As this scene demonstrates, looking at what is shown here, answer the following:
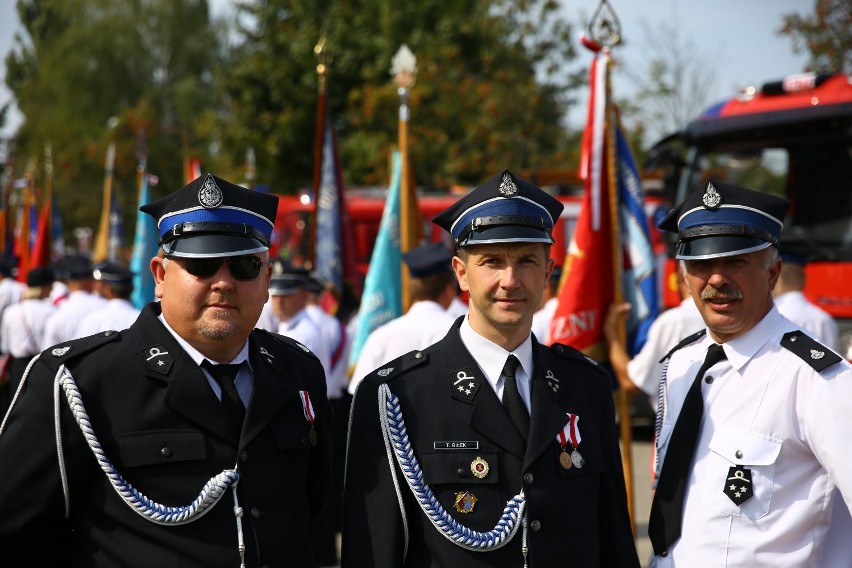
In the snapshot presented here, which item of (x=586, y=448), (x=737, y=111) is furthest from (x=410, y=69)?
(x=586, y=448)

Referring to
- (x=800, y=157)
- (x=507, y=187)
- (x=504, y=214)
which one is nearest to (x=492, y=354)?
(x=504, y=214)

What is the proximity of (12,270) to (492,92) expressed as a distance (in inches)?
360

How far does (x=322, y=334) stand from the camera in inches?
314

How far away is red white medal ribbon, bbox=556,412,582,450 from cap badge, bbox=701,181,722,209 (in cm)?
88

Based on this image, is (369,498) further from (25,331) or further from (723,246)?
(25,331)

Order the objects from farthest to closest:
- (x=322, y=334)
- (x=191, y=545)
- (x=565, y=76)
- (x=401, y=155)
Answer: (x=565, y=76), (x=401, y=155), (x=322, y=334), (x=191, y=545)

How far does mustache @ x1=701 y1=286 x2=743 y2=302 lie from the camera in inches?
136

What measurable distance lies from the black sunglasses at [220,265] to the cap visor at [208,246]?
2cm

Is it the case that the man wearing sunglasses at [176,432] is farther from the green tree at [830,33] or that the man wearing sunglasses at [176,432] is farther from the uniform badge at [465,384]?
the green tree at [830,33]

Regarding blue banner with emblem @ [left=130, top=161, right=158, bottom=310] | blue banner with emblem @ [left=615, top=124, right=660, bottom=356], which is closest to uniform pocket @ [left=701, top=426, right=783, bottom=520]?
blue banner with emblem @ [left=615, top=124, right=660, bottom=356]

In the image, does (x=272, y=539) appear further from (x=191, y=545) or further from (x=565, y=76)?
(x=565, y=76)

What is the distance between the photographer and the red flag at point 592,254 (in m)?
6.61

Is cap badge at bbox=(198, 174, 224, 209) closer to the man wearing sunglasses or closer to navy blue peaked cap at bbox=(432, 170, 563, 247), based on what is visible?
the man wearing sunglasses

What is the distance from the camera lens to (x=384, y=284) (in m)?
8.93
